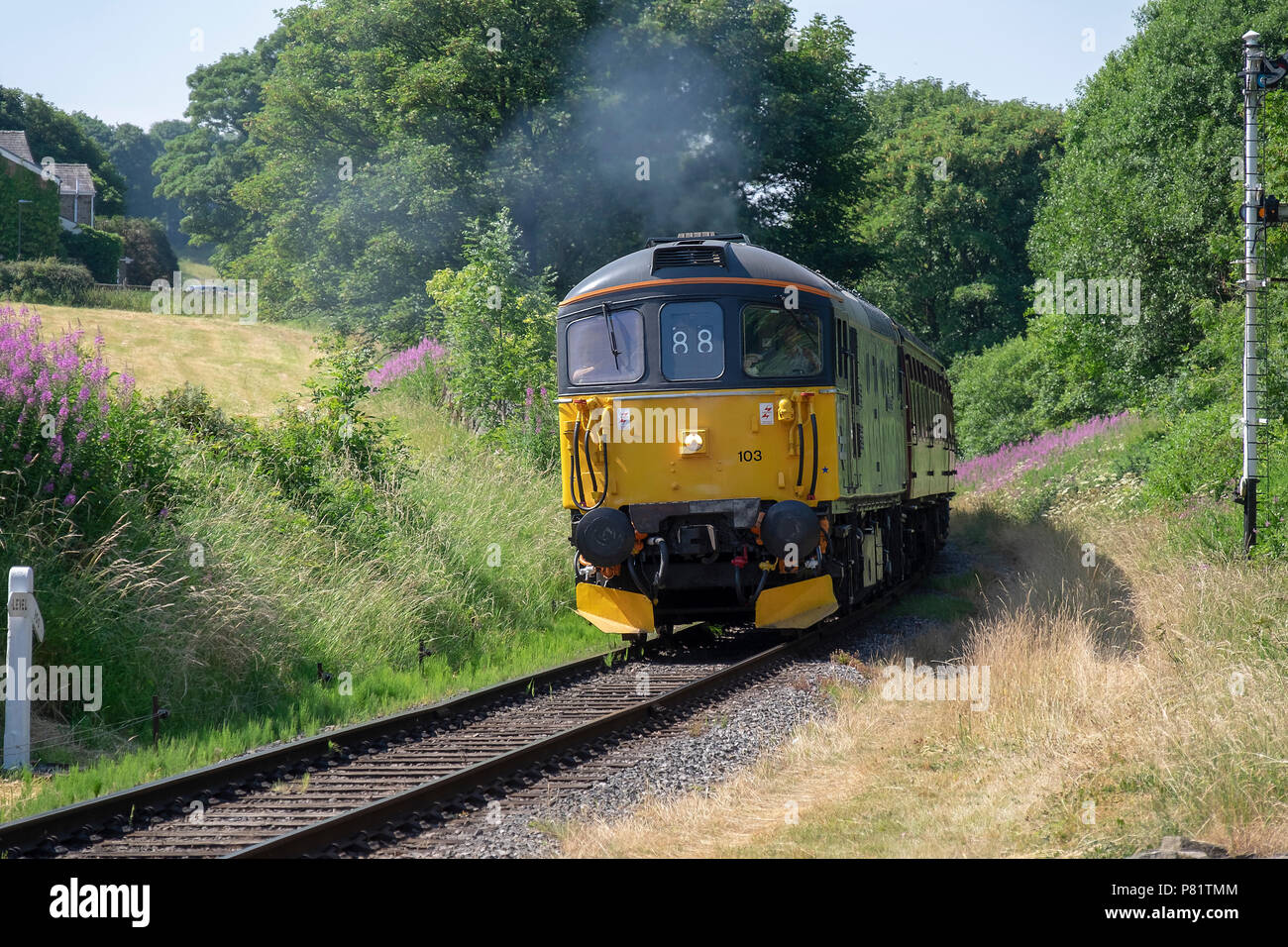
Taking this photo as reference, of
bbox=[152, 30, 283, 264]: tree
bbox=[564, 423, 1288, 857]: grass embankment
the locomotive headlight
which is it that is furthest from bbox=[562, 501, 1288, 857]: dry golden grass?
bbox=[152, 30, 283, 264]: tree

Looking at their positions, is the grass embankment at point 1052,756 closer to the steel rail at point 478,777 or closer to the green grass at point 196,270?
the steel rail at point 478,777

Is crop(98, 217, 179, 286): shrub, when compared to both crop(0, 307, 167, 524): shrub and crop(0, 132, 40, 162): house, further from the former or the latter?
crop(0, 307, 167, 524): shrub

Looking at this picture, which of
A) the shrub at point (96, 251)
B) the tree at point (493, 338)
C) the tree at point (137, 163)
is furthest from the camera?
the tree at point (137, 163)

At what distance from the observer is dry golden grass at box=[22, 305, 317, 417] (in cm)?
2425

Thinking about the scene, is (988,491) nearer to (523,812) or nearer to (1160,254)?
(1160,254)

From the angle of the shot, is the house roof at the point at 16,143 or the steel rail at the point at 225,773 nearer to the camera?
the steel rail at the point at 225,773

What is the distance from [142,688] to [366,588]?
9.72ft

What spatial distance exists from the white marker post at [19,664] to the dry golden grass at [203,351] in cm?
1292

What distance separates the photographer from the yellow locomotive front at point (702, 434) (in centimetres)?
1109

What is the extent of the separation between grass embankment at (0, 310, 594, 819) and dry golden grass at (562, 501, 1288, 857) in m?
3.38

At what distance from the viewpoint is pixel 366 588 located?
11.3 meters

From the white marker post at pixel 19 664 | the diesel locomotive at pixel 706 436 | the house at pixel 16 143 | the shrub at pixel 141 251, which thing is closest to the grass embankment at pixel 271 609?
the white marker post at pixel 19 664

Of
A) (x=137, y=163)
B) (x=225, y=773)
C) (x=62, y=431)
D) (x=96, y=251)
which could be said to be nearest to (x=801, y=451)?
(x=225, y=773)
